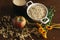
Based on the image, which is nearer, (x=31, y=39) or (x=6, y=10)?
(x=31, y=39)

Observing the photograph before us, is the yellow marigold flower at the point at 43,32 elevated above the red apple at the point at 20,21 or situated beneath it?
situated beneath

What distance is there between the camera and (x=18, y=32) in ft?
4.47

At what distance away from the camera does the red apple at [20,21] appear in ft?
4.44

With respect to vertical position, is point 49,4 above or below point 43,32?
above

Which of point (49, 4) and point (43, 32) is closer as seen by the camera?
point (43, 32)

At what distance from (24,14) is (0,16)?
0.14 meters

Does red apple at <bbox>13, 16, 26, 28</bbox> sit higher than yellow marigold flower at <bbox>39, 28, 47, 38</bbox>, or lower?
higher

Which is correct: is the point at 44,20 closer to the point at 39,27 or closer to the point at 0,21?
the point at 39,27

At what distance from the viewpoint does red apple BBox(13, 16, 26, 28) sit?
1.35 meters

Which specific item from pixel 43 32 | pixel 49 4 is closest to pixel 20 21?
pixel 43 32

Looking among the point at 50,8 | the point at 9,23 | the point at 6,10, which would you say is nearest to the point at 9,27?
the point at 9,23

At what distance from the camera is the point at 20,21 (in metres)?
1.35

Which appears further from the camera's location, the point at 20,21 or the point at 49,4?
the point at 49,4

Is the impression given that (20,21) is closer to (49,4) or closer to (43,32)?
(43,32)
